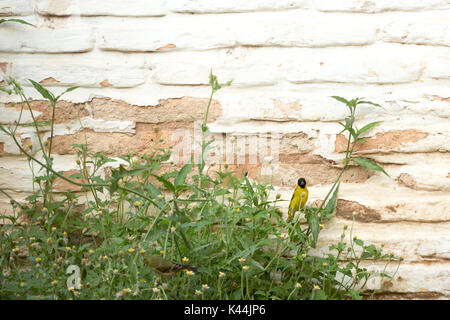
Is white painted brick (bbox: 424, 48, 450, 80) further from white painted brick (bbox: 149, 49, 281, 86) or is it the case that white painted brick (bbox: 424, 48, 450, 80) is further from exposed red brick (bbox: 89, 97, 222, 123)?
exposed red brick (bbox: 89, 97, 222, 123)

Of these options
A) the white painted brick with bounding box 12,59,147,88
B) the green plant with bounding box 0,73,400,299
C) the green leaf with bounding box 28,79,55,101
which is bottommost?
the green plant with bounding box 0,73,400,299

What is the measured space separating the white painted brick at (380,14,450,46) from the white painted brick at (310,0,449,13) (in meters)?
0.04

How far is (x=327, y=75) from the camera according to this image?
1951mm

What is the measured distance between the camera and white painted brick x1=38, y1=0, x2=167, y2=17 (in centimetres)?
199

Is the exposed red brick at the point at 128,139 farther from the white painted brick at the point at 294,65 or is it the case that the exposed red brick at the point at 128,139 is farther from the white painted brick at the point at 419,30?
the white painted brick at the point at 419,30

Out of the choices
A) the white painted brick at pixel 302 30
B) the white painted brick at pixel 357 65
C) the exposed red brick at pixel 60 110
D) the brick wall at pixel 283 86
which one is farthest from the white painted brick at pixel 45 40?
the white painted brick at pixel 357 65

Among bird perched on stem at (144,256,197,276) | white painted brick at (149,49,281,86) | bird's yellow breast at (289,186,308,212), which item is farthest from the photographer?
white painted brick at (149,49,281,86)

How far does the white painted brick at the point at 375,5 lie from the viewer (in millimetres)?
1906

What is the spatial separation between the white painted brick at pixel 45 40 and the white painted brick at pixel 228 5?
40 centimetres

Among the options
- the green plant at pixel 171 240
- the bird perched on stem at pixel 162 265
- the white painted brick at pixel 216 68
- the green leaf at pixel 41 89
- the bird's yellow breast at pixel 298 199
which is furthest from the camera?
the white painted brick at pixel 216 68

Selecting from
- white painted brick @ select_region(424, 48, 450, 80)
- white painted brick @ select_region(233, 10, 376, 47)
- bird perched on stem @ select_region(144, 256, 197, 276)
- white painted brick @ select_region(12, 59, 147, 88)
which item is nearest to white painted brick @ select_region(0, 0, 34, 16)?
white painted brick @ select_region(12, 59, 147, 88)
